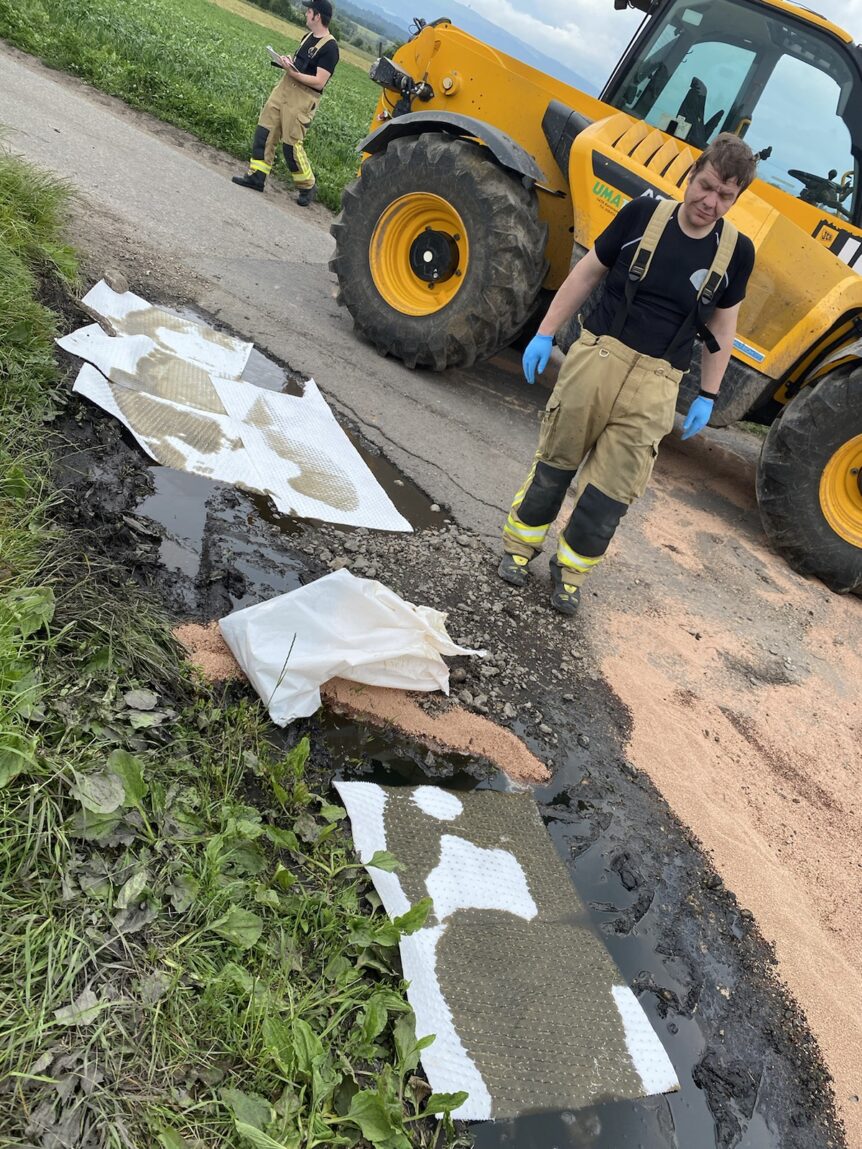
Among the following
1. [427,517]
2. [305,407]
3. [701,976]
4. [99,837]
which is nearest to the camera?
[99,837]

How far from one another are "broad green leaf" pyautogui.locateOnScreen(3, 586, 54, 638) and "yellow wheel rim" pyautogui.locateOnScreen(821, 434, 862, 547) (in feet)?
13.6

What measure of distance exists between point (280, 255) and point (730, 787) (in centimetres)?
548

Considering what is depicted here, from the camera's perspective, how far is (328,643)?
103 inches

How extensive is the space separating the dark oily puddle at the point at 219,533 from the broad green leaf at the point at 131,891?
4.17ft

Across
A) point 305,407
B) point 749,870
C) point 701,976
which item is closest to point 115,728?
point 701,976

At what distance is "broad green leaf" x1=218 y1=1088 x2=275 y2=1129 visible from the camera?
5.02 ft

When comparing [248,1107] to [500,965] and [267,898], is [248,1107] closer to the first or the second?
[267,898]

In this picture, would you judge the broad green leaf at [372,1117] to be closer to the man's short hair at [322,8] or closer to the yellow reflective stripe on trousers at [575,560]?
the yellow reflective stripe on trousers at [575,560]

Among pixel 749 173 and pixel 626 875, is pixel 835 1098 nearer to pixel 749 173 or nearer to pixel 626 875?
pixel 626 875

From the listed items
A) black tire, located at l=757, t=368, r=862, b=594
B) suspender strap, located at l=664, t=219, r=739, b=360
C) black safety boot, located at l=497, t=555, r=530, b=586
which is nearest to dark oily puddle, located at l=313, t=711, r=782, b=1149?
black safety boot, located at l=497, t=555, r=530, b=586

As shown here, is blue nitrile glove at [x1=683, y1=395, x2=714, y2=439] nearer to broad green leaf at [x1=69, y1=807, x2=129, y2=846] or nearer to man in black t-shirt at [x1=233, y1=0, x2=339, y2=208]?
broad green leaf at [x1=69, y1=807, x2=129, y2=846]

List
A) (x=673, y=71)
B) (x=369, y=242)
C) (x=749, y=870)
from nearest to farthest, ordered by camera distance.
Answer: (x=749, y=870) → (x=673, y=71) → (x=369, y=242)

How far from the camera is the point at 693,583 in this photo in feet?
14.3

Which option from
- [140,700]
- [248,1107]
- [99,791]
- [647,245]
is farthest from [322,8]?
[248,1107]
